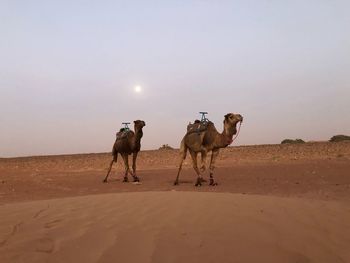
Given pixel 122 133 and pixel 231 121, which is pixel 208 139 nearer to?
pixel 231 121

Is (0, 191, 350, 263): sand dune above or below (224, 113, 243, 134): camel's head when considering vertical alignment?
below

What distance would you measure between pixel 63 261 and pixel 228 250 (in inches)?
56.9

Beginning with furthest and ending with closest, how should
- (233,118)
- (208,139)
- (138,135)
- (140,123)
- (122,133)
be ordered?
(122,133) → (138,135) → (140,123) → (208,139) → (233,118)

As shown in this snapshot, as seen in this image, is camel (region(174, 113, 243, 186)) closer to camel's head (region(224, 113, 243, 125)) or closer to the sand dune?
camel's head (region(224, 113, 243, 125))

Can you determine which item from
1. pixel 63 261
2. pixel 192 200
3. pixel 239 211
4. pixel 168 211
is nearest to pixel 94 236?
pixel 63 261

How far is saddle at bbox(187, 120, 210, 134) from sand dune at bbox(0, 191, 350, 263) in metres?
7.19

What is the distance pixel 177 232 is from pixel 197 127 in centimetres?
965

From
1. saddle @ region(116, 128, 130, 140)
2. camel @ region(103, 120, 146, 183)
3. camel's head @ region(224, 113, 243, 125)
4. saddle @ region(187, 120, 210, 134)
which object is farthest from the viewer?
saddle @ region(116, 128, 130, 140)

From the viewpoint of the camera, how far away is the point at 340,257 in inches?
164

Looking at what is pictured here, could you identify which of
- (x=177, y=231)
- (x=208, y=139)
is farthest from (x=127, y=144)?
(x=177, y=231)

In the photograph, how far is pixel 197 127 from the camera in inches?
564

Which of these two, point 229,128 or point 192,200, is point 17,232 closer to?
point 192,200

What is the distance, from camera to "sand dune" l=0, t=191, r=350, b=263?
4.02m

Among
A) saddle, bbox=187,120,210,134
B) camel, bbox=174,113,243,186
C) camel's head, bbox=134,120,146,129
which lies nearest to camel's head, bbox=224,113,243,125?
camel, bbox=174,113,243,186
